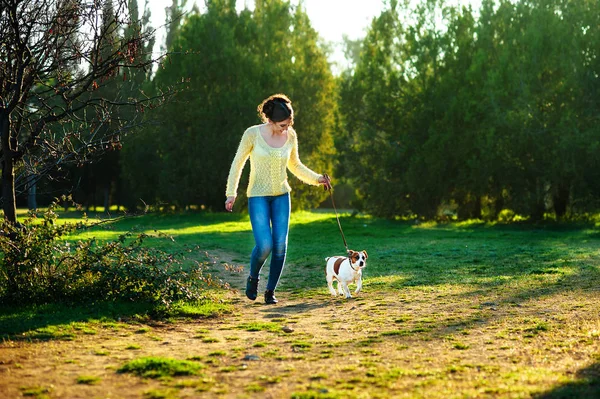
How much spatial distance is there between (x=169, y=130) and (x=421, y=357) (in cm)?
2997

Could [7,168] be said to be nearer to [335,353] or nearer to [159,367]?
[159,367]

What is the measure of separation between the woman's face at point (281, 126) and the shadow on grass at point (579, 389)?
4.35 m

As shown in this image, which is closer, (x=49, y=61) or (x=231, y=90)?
(x=49, y=61)

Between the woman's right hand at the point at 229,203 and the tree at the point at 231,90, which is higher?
the tree at the point at 231,90

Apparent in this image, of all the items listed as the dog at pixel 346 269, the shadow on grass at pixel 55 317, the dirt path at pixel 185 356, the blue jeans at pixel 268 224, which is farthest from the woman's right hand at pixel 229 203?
the dog at pixel 346 269

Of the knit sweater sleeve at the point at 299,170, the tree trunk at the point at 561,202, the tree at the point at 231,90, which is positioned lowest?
the tree trunk at the point at 561,202

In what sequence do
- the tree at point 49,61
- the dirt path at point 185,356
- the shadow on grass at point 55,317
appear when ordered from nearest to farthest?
1. the dirt path at point 185,356
2. the shadow on grass at point 55,317
3. the tree at point 49,61

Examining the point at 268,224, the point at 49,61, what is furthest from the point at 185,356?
the point at 49,61

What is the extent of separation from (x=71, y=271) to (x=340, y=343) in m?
3.40

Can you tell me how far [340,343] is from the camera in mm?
7016

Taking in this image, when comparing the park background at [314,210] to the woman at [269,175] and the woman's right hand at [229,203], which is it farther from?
the woman's right hand at [229,203]

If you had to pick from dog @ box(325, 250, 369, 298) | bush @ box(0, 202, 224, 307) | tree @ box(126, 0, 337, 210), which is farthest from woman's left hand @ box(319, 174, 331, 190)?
tree @ box(126, 0, 337, 210)

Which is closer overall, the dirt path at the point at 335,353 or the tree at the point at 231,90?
the dirt path at the point at 335,353

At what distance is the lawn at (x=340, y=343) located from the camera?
540 cm
